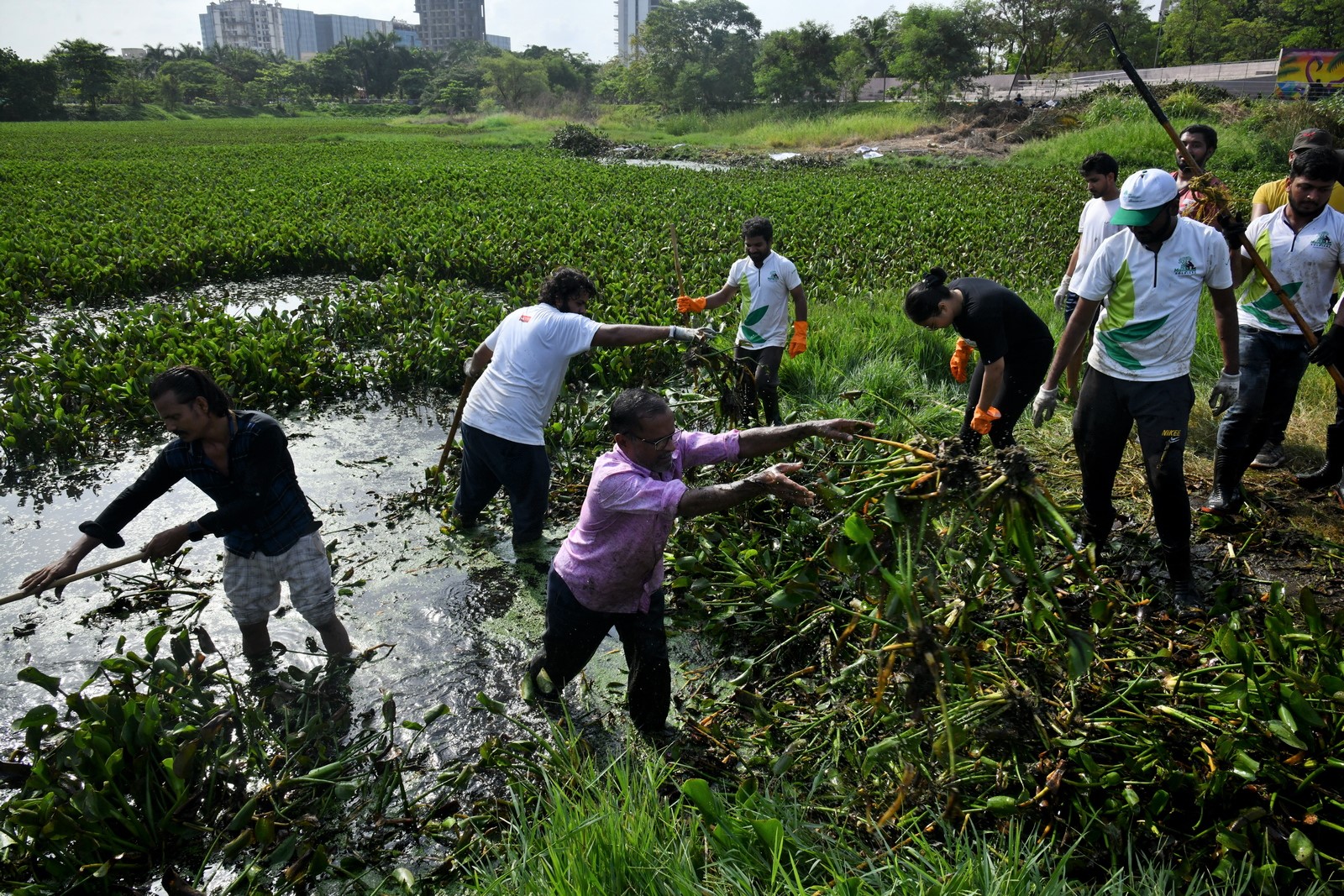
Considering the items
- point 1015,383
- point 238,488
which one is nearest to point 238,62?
point 238,488

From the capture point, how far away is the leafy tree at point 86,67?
164 feet

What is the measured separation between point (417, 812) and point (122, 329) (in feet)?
21.4

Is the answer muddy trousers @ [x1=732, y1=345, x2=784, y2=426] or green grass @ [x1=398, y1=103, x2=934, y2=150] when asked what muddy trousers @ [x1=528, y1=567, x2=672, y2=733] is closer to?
muddy trousers @ [x1=732, y1=345, x2=784, y2=426]

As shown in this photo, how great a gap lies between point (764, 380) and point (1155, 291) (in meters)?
2.38

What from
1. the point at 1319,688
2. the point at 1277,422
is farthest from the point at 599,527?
the point at 1277,422

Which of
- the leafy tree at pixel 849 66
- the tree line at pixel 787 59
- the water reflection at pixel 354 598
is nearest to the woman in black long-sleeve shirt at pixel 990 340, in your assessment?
the water reflection at pixel 354 598

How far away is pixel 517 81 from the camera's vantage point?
6319 cm

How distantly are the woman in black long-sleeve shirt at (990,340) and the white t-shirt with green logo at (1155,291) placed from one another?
533mm

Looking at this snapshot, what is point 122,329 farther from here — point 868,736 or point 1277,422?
point 1277,422

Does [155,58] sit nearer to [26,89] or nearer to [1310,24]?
[26,89]

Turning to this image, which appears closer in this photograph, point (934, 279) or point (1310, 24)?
point (934, 279)

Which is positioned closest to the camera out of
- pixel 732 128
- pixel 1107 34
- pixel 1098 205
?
pixel 1107 34

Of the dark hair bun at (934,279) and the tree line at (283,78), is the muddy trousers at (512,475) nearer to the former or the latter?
the dark hair bun at (934,279)

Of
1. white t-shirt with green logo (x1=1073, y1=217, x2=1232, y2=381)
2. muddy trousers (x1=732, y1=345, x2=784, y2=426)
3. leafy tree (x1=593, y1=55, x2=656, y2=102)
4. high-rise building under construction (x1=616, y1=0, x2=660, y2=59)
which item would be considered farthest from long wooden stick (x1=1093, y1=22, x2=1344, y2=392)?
high-rise building under construction (x1=616, y1=0, x2=660, y2=59)
